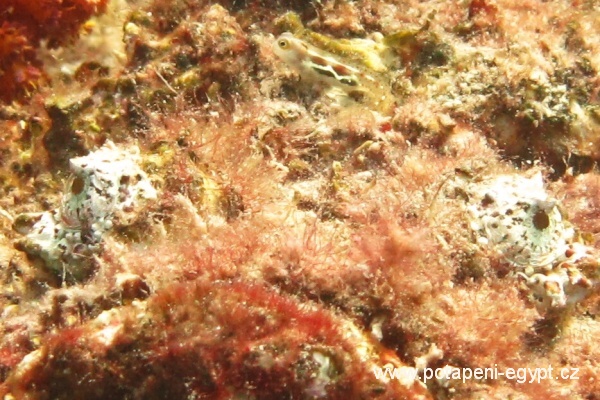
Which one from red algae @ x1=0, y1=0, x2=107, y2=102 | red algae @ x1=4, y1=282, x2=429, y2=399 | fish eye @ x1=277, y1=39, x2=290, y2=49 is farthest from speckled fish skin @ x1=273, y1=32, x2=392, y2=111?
red algae @ x1=4, y1=282, x2=429, y2=399

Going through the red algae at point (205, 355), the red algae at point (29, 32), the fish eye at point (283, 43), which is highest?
the fish eye at point (283, 43)

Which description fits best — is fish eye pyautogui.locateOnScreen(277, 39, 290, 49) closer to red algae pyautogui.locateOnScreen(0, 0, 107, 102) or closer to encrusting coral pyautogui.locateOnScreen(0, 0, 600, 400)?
encrusting coral pyautogui.locateOnScreen(0, 0, 600, 400)

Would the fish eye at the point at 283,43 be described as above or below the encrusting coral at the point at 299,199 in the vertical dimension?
above

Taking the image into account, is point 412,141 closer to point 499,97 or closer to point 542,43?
point 499,97

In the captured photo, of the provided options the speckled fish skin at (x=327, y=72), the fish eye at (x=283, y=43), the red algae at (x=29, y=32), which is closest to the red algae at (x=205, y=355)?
the speckled fish skin at (x=327, y=72)

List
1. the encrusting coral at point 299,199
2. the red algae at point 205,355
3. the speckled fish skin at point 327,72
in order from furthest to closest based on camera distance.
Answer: the speckled fish skin at point 327,72 → the encrusting coral at point 299,199 → the red algae at point 205,355

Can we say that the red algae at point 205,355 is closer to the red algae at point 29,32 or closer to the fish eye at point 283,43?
the fish eye at point 283,43
